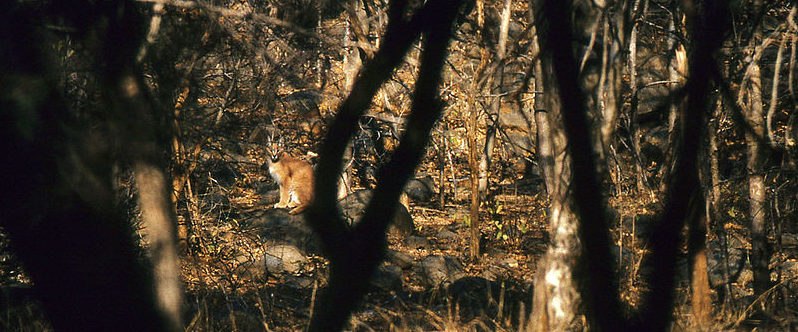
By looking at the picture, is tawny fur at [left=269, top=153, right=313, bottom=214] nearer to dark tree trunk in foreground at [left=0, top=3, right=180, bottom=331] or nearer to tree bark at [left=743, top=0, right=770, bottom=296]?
tree bark at [left=743, top=0, right=770, bottom=296]

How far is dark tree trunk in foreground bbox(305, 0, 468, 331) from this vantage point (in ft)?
8.91

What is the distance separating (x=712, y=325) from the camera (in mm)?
5293

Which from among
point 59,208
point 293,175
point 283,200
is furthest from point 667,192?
point 283,200

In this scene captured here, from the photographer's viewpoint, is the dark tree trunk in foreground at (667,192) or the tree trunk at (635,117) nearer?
the dark tree trunk in foreground at (667,192)

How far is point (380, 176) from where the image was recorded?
107 inches

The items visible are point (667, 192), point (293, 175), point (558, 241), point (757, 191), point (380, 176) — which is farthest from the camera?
point (293, 175)

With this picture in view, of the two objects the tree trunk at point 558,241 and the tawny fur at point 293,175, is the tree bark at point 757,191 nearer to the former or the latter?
the tree trunk at point 558,241

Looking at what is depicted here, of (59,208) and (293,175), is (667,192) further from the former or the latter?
(293,175)

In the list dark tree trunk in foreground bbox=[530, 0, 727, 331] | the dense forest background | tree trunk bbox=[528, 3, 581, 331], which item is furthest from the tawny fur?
dark tree trunk in foreground bbox=[530, 0, 727, 331]

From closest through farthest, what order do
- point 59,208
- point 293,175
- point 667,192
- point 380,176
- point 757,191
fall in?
point 59,208, point 380,176, point 667,192, point 757,191, point 293,175

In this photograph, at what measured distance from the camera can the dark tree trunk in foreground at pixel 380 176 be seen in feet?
8.91

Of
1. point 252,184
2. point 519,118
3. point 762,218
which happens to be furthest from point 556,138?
point 519,118

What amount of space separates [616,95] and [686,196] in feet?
9.43

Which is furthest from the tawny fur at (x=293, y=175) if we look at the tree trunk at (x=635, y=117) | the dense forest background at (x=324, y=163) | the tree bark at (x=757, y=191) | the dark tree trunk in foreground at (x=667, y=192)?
the dark tree trunk in foreground at (x=667, y=192)
